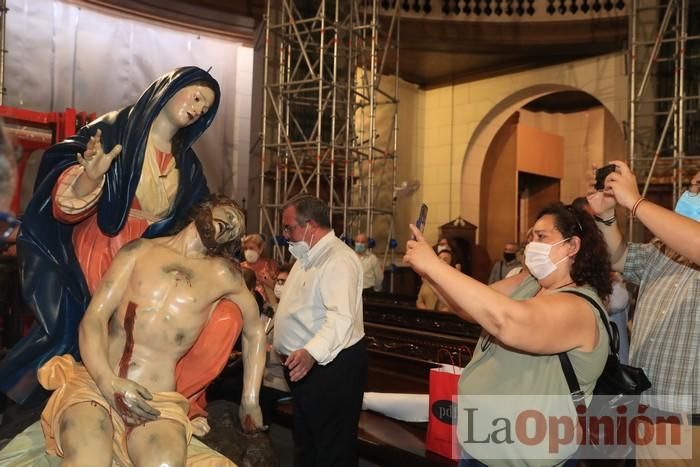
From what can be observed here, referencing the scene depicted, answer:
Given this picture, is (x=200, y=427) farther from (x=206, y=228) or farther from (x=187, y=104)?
(x=187, y=104)

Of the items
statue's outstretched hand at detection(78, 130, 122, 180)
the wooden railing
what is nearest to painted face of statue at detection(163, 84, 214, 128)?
statue's outstretched hand at detection(78, 130, 122, 180)

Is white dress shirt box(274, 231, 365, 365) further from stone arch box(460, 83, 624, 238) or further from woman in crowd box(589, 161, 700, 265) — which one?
stone arch box(460, 83, 624, 238)

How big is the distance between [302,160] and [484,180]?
5164 millimetres

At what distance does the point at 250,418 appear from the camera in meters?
2.29

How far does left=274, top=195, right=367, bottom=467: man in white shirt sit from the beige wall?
30.3 feet

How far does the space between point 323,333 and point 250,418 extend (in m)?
0.74

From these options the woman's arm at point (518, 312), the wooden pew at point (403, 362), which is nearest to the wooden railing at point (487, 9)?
the wooden pew at point (403, 362)

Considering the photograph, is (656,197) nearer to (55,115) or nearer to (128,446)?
(55,115)

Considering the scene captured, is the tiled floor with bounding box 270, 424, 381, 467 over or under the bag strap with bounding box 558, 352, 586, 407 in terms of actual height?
under

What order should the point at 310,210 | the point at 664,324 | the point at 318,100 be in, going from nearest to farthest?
1. the point at 664,324
2. the point at 310,210
3. the point at 318,100

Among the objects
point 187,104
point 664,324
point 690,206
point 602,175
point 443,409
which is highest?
point 187,104

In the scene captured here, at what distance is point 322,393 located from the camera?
3109 mm

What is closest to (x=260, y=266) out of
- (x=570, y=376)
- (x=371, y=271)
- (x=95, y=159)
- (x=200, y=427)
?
(x=200, y=427)

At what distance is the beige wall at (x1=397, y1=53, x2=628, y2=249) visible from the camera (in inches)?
473
